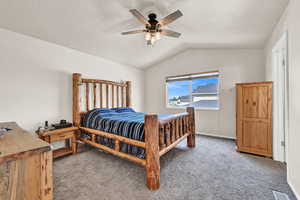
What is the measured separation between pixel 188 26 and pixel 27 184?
3.29 meters

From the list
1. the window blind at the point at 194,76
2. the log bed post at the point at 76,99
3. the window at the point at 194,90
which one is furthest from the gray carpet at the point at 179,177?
the window blind at the point at 194,76

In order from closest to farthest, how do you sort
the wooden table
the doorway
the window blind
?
the wooden table < the doorway < the window blind

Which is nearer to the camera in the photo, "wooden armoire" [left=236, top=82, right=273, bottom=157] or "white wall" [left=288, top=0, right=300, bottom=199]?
"white wall" [left=288, top=0, right=300, bottom=199]

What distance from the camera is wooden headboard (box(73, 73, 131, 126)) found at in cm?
309

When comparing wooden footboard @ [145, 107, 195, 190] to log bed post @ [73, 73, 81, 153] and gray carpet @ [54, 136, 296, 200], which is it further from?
log bed post @ [73, 73, 81, 153]

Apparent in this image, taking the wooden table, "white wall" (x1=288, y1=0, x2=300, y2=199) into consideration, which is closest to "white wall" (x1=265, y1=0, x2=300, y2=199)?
"white wall" (x1=288, y1=0, x2=300, y2=199)

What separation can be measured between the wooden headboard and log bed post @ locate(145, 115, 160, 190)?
2.05m

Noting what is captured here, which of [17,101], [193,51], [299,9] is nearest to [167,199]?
[299,9]

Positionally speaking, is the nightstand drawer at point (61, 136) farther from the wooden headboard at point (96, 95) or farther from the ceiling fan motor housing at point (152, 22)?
the ceiling fan motor housing at point (152, 22)

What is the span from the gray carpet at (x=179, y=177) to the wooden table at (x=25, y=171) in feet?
2.76

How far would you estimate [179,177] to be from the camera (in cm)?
201

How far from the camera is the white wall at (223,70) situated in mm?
3486

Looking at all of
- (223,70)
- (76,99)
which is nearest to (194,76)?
(223,70)

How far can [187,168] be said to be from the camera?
7.44 feet
